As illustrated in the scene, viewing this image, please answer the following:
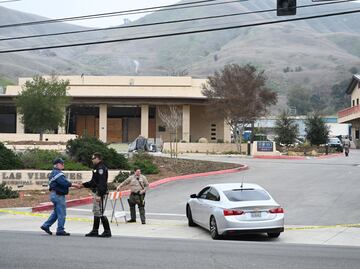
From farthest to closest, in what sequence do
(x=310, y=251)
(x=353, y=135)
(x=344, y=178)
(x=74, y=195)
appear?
1. (x=353, y=135)
2. (x=344, y=178)
3. (x=74, y=195)
4. (x=310, y=251)

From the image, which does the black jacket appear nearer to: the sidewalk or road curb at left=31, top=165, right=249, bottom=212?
the sidewalk

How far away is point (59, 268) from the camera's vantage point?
30.6 feet

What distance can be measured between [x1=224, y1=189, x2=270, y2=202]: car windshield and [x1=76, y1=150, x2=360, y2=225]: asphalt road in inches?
132

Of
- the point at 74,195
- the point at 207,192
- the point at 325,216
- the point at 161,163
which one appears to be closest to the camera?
the point at 207,192

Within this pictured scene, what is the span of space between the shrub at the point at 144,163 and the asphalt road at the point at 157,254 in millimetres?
16887

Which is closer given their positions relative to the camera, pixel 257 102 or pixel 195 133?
pixel 257 102

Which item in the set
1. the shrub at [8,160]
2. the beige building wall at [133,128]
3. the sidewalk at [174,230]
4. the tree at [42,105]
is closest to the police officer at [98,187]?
the sidewalk at [174,230]

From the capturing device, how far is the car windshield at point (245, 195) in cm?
1515

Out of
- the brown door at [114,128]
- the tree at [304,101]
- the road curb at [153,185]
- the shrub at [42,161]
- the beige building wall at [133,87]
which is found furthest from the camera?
the tree at [304,101]

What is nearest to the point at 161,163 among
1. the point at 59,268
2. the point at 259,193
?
the point at 259,193

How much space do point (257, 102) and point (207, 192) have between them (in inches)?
1366

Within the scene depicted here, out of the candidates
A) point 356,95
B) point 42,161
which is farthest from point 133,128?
point 42,161

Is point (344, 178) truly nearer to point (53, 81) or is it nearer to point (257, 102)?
point (257, 102)

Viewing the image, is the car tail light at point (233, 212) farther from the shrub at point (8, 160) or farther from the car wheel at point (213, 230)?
the shrub at point (8, 160)
